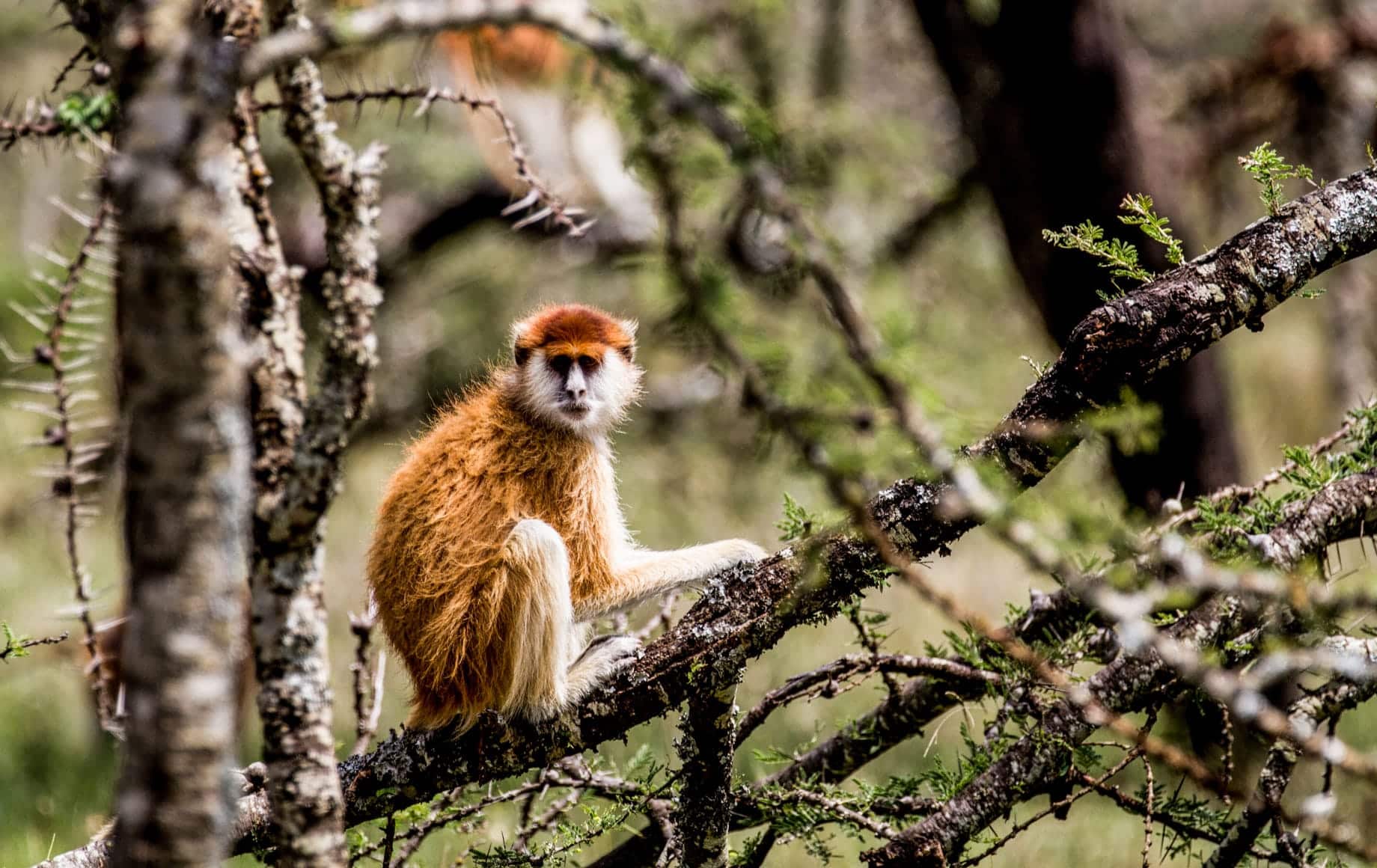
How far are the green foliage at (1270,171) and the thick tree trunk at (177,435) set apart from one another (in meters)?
2.15

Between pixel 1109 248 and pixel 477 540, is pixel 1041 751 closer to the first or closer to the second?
pixel 1109 248

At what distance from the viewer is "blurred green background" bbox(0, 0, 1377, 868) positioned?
5.55 metres

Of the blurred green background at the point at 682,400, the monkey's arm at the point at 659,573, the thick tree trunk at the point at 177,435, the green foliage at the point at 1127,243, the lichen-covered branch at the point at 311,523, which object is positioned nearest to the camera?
the thick tree trunk at the point at 177,435

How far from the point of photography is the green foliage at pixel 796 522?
281cm

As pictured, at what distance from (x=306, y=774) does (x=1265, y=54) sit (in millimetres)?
8079

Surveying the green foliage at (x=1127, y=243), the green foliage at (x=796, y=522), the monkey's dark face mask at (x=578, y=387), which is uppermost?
the monkey's dark face mask at (x=578, y=387)

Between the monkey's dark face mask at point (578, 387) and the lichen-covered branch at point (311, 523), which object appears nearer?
the lichen-covered branch at point (311, 523)

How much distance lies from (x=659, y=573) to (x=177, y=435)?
2239 mm

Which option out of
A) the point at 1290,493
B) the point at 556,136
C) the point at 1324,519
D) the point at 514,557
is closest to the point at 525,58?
the point at 556,136

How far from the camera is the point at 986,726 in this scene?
10.6ft

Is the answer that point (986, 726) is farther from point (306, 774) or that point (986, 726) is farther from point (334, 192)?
point (334, 192)

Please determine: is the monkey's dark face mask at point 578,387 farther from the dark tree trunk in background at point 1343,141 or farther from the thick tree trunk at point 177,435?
the dark tree trunk in background at point 1343,141

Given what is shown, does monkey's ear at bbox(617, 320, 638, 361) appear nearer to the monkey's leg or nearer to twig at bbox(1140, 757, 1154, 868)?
the monkey's leg

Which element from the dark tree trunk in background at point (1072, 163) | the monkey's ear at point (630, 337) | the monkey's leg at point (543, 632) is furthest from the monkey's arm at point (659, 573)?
the dark tree trunk in background at point (1072, 163)
